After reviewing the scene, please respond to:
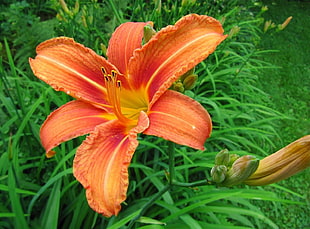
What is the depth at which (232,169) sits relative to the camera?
85 centimetres

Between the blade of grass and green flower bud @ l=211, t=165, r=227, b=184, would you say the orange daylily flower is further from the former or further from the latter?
the blade of grass

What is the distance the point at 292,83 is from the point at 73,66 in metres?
3.32

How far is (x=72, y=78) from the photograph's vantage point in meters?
0.97

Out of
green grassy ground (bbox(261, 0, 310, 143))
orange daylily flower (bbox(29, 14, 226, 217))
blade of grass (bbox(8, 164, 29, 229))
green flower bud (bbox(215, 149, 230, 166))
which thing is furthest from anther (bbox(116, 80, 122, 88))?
green grassy ground (bbox(261, 0, 310, 143))

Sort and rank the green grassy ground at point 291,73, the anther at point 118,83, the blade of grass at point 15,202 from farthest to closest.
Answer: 1. the green grassy ground at point 291,73
2. the blade of grass at point 15,202
3. the anther at point 118,83

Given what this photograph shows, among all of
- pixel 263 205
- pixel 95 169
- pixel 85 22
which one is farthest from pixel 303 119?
pixel 95 169

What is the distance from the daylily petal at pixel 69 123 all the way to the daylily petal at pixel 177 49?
188 millimetres

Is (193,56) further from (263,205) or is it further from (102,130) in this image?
(263,205)

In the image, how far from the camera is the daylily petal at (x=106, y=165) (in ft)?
2.34

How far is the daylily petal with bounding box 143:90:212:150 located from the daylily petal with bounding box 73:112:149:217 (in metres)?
0.04

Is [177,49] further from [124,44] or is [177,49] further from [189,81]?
[124,44]

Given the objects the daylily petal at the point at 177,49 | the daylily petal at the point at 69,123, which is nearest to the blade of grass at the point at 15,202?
the daylily petal at the point at 69,123

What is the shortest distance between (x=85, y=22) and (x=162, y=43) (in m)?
0.94

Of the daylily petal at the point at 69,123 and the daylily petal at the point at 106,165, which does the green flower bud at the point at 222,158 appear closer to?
the daylily petal at the point at 106,165
